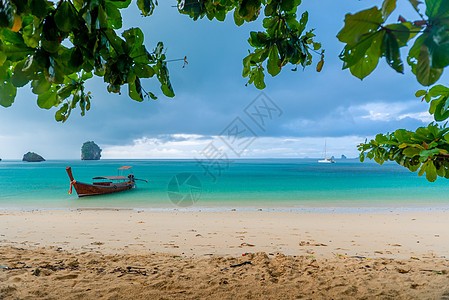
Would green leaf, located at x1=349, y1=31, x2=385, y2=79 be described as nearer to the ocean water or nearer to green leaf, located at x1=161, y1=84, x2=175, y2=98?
green leaf, located at x1=161, y1=84, x2=175, y2=98

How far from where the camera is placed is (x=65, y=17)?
2.47 ft

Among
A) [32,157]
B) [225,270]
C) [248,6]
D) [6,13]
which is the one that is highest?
[248,6]

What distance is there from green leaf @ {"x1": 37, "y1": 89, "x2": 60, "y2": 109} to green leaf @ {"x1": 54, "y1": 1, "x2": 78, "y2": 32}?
395 millimetres

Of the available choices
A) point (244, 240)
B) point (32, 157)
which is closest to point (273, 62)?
point (244, 240)

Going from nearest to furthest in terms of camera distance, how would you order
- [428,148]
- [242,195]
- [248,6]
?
1. [248,6]
2. [428,148]
3. [242,195]

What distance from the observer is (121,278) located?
7.24ft

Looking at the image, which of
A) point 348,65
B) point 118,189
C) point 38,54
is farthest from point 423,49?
point 118,189

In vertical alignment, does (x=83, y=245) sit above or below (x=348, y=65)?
below

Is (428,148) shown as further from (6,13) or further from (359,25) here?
(6,13)

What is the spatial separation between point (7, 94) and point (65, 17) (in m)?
0.39

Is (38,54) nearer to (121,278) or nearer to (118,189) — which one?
(121,278)

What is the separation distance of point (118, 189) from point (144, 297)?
52.9ft

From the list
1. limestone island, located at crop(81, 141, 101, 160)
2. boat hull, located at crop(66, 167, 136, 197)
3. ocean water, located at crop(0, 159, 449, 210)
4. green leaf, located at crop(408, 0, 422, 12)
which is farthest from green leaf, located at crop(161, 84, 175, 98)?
limestone island, located at crop(81, 141, 101, 160)

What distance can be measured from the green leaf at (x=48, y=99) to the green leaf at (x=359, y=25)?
114 centimetres
